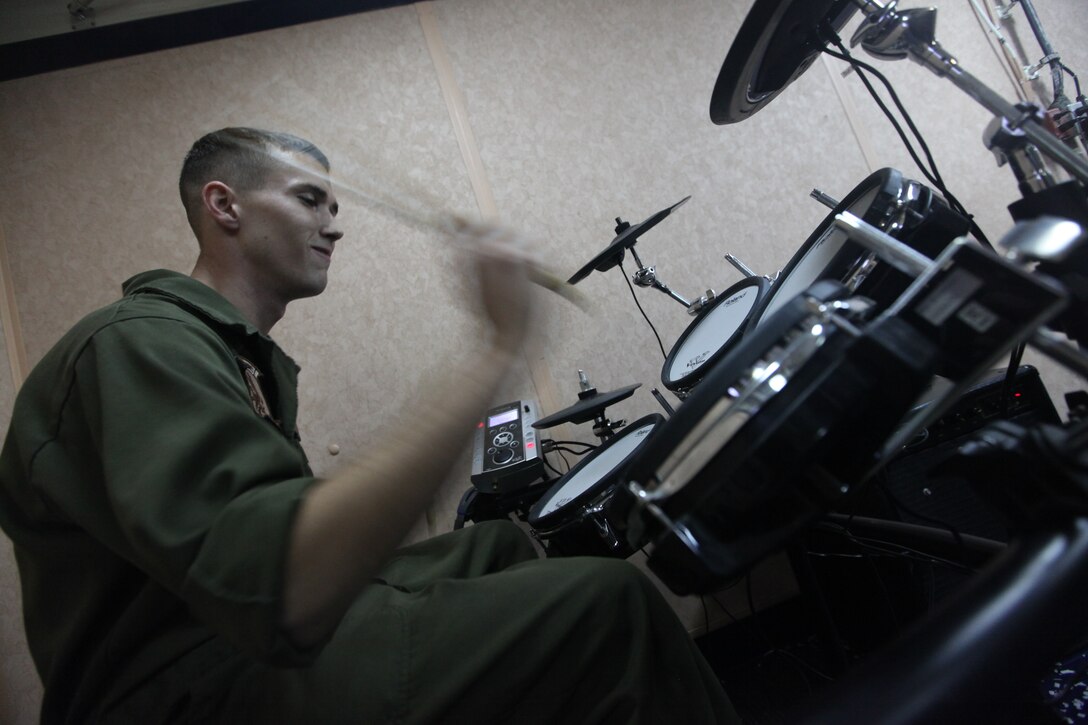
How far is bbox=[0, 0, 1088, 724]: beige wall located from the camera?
172cm

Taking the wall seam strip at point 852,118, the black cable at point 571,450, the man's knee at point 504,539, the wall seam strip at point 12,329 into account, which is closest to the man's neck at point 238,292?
the man's knee at point 504,539

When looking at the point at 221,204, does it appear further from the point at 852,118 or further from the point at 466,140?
the point at 852,118

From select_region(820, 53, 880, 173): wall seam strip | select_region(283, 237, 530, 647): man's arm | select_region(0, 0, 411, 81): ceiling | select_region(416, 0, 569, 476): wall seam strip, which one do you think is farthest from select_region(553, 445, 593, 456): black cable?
select_region(0, 0, 411, 81): ceiling

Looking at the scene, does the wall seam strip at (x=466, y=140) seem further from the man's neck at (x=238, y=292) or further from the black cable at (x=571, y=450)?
the man's neck at (x=238, y=292)

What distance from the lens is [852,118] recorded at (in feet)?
6.91

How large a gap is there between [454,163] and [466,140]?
9 cm

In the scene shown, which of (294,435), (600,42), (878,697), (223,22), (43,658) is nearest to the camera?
(878,697)

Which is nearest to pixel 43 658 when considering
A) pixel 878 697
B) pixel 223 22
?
pixel 878 697

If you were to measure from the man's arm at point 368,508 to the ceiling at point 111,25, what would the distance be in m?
1.92

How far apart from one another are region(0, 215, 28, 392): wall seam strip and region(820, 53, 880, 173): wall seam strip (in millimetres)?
2701

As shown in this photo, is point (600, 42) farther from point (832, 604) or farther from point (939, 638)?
point (939, 638)

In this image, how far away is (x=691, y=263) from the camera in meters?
1.91

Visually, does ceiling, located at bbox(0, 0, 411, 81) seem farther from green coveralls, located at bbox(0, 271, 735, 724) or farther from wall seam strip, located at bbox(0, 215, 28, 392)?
green coveralls, located at bbox(0, 271, 735, 724)

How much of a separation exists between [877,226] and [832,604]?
3.53ft
